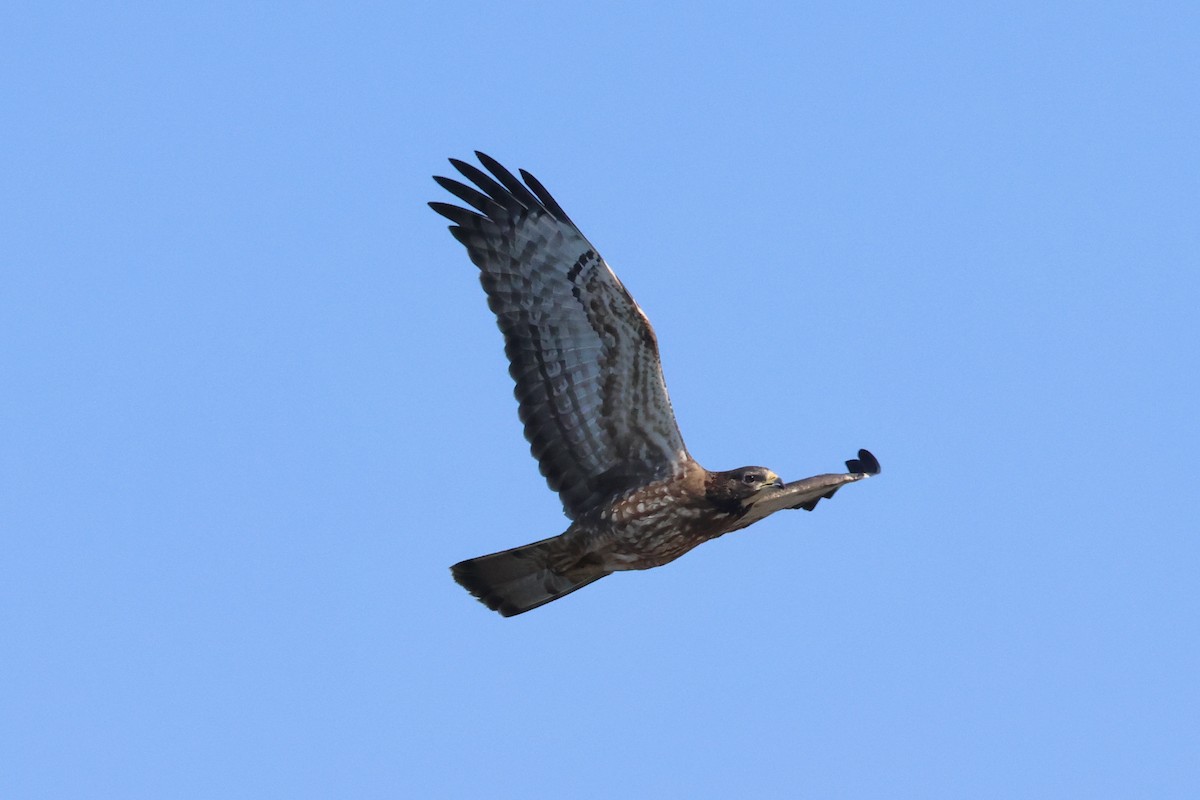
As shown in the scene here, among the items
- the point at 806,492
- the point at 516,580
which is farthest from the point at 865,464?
the point at 516,580

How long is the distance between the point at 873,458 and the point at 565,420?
7.71 feet

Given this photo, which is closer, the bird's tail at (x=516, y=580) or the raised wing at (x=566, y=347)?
the raised wing at (x=566, y=347)

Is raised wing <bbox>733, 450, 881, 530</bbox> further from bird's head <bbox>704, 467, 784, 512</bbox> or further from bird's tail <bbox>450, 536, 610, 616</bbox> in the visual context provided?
bird's tail <bbox>450, 536, 610, 616</bbox>

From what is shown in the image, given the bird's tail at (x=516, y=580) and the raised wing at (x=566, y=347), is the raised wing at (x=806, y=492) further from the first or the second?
the bird's tail at (x=516, y=580)

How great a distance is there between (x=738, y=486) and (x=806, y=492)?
614 millimetres

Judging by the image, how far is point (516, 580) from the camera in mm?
18562

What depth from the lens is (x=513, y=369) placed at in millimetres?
18328

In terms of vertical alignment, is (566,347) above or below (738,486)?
above

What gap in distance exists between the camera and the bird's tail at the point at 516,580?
18.5 meters

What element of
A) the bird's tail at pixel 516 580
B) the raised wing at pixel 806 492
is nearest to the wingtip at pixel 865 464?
the raised wing at pixel 806 492

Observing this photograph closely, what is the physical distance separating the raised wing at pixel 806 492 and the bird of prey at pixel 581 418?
0.02 metres

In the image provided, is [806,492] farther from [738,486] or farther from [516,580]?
[516,580]

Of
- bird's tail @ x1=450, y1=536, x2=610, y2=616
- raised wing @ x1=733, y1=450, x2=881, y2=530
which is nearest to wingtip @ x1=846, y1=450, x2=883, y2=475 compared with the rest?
raised wing @ x1=733, y1=450, x2=881, y2=530

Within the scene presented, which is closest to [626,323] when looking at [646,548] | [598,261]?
[598,261]
